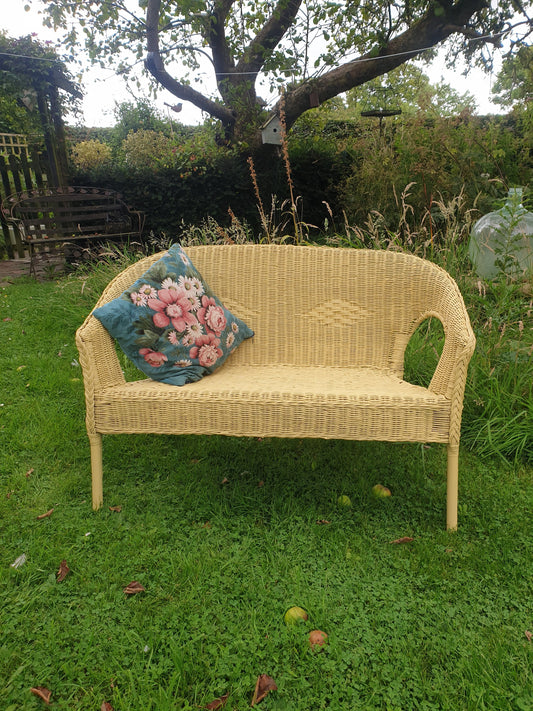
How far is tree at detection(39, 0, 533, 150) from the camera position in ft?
20.6

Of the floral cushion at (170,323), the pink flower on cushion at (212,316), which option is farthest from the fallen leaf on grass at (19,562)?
the pink flower on cushion at (212,316)

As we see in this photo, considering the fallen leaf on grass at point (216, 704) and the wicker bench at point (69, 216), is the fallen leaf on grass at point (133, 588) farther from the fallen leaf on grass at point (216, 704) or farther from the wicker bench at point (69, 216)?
the wicker bench at point (69, 216)

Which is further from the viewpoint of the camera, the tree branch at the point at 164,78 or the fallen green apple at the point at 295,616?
the tree branch at the point at 164,78

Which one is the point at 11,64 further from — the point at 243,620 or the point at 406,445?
the point at 243,620

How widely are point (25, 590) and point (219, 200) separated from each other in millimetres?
5641

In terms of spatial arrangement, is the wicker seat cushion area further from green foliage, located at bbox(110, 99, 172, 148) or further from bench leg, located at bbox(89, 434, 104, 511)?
green foliage, located at bbox(110, 99, 172, 148)

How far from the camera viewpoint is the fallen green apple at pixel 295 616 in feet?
4.52

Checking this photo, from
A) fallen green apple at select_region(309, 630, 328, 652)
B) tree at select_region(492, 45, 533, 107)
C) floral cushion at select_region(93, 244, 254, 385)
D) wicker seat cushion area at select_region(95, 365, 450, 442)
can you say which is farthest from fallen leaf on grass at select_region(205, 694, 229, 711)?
tree at select_region(492, 45, 533, 107)

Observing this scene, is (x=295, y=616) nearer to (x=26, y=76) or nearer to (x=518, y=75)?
(x=26, y=76)

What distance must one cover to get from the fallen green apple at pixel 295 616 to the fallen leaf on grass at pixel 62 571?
0.71m

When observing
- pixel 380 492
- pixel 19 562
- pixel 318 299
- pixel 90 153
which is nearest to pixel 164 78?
pixel 90 153

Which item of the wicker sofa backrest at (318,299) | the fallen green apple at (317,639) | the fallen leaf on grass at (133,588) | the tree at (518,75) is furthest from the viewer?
the tree at (518,75)

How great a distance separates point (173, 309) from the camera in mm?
1954

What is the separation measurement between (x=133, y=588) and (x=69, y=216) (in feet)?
17.8
